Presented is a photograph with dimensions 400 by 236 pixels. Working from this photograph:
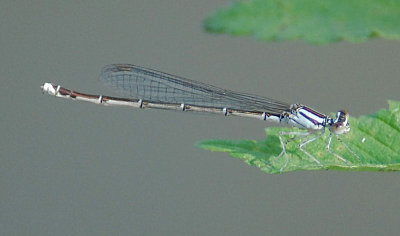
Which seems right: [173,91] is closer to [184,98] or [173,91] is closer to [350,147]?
[184,98]

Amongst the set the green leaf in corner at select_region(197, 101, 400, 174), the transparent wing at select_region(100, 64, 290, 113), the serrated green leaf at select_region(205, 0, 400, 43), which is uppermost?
the serrated green leaf at select_region(205, 0, 400, 43)

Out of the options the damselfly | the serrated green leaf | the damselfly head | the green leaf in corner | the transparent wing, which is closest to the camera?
the green leaf in corner

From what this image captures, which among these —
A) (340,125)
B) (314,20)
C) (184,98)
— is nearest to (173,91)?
(184,98)

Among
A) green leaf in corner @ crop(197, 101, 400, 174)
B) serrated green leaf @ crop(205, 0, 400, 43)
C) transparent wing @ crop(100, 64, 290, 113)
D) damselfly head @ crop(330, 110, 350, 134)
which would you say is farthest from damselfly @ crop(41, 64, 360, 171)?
serrated green leaf @ crop(205, 0, 400, 43)

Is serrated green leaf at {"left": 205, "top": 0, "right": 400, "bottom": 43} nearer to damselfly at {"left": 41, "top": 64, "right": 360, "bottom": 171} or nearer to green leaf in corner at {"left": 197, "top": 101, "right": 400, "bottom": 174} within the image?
green leaf in corner at {"left": 197, "top": 101, "right": 400, "bottom": 174}

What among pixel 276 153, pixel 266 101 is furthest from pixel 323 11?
pixel 266 101

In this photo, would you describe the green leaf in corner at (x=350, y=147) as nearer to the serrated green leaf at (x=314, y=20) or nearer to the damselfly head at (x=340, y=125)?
the damselfly head at (x=340, y=125)
